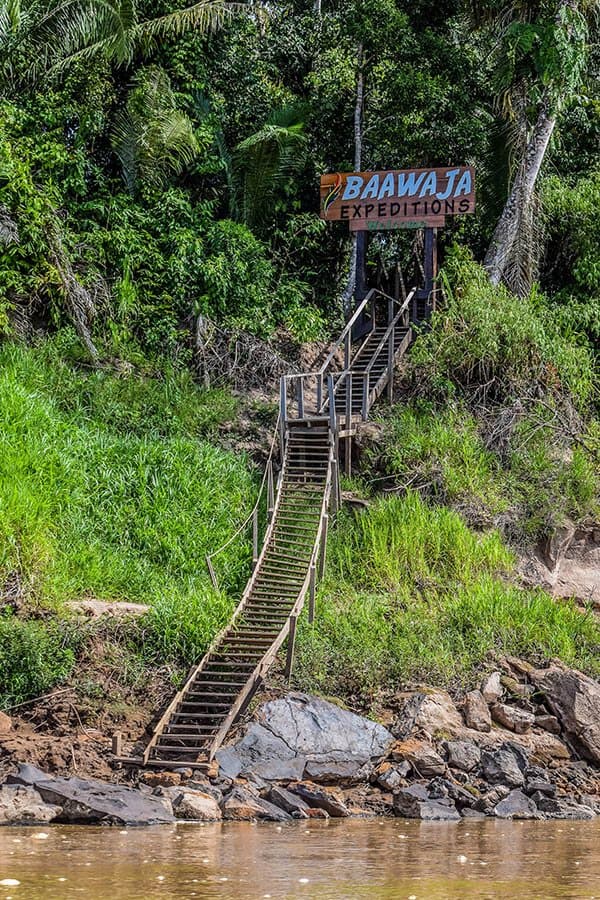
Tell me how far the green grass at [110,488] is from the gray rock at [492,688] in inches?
137

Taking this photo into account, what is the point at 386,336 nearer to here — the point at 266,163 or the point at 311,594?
the point at 266,163

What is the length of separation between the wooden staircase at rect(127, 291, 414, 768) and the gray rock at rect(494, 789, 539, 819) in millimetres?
2978

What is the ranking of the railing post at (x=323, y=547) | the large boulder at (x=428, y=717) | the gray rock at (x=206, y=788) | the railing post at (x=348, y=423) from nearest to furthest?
the gray rock at (x=206, y=788), the large boulder at (x=428, y=717), the railing post at (x=323, y=547), the railing post at (x=348, y=423)

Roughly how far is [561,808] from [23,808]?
5.49m

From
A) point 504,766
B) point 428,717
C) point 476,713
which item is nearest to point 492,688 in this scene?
point 476,713

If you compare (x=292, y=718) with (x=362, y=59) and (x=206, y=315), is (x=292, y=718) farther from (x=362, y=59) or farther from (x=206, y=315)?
(x=362, y=59)

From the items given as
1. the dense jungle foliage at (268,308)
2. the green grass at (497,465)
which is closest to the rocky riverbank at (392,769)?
the dense jungle foliage at (268,308)

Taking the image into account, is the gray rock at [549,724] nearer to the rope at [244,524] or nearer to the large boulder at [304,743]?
the large boulder at [304,743]

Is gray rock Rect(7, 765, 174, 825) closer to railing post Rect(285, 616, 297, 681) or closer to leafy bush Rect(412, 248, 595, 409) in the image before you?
railing post Rect(285, 616, 297, 681)

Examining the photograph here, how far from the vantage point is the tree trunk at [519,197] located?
21.6 meters

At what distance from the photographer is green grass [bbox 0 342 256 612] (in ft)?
49.5

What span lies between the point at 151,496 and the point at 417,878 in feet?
30.6

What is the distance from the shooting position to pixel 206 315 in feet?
70.8

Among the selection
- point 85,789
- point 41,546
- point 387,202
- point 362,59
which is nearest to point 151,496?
point 41,546
